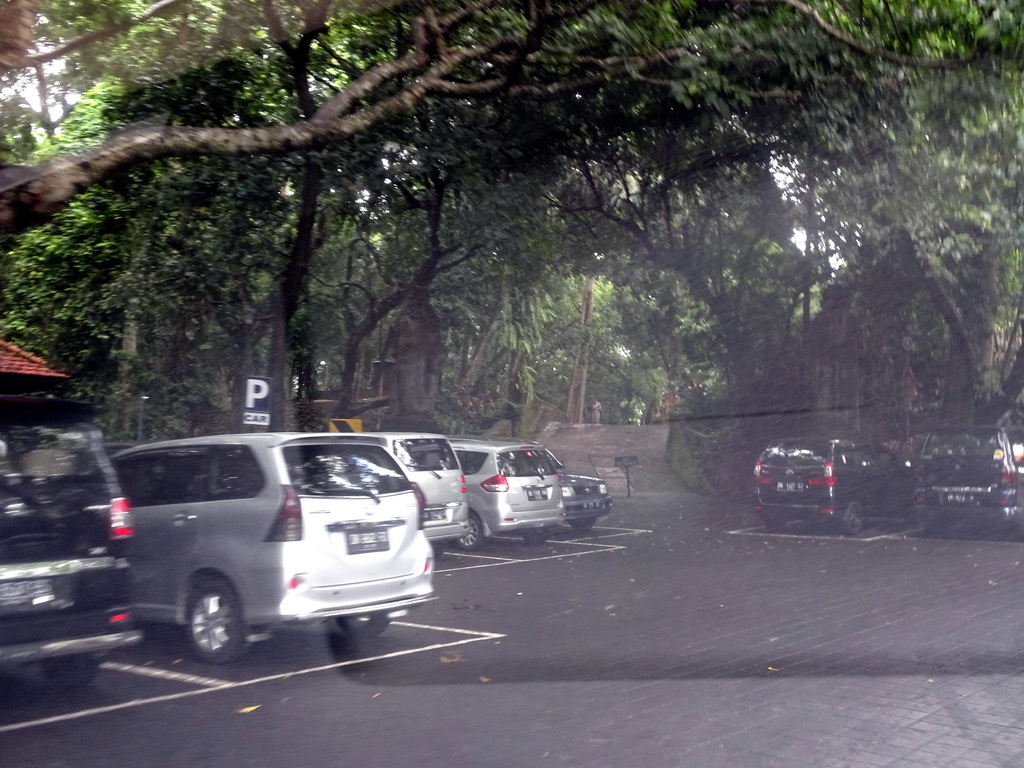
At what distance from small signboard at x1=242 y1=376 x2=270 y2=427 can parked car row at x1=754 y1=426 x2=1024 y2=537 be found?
28.9 feet

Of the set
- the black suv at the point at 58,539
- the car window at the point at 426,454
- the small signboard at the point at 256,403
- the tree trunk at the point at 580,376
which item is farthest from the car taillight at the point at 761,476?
the tree trunk at the point at 580,376

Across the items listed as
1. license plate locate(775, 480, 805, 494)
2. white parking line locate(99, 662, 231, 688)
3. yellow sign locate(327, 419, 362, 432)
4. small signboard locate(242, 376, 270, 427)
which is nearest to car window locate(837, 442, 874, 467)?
license plate locate(775, 480, 805, 494)

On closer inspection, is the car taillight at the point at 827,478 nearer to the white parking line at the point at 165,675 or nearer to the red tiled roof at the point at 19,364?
the white parking line at the point at 165,675

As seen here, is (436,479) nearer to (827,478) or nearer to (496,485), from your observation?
(496,485)

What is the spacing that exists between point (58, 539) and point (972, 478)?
1399cm

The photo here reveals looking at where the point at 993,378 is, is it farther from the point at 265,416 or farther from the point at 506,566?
the point at 265,416

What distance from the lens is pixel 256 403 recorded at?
43.9 ft

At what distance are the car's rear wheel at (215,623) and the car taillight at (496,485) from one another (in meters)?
7.58

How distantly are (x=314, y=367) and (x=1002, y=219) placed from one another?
15.5m

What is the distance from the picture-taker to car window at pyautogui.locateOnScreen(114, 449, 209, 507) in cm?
813

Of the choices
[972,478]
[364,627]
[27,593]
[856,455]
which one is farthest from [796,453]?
[27,593]

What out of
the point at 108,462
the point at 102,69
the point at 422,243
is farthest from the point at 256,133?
the point at 422,243

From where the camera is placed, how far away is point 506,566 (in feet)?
45.0

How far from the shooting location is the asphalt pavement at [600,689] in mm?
5637
